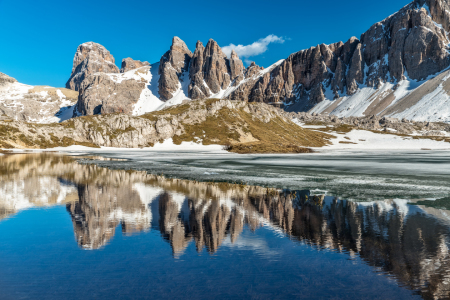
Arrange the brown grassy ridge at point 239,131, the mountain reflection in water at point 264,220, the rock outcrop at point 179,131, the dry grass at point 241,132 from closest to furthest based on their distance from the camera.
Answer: the mountain reflection in water at point 264,220 → the rock outcrop at point 179,131 → the brown grassy ridge at point 239,131 → the dry grass at point 241,132

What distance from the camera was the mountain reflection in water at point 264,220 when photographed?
10852 millimetres

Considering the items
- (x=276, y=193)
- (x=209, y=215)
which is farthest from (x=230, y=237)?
(x=276, y=193)

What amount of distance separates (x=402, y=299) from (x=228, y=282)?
16.4ft

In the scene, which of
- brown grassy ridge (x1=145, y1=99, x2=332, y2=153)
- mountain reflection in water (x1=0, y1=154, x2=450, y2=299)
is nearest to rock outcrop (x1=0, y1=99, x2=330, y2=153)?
brown grassy ridge (x1=145, y1=99, x2=332, y2=153)

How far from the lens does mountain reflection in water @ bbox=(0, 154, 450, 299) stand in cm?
1085

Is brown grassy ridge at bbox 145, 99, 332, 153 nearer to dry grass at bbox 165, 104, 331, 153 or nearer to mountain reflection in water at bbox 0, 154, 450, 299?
dry grass at bbox 165, 104, 331, 153

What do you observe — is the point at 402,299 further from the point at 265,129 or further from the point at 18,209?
the point at 265,129

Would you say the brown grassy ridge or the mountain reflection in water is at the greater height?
the brown grassy ridge

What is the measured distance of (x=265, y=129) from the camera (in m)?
156

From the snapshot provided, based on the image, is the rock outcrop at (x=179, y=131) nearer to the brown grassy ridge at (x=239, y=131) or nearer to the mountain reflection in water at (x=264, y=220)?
the brown grassy ridge at (x=239, y=131)

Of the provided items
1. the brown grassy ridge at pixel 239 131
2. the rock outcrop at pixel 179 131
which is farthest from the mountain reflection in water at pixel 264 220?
the brown grassy ridge at pixel 239 131

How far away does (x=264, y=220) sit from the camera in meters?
16.5

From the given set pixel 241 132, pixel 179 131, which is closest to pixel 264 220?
pixel 241 132

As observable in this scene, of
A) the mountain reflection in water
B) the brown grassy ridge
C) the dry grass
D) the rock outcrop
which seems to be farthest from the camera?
the dry grass
